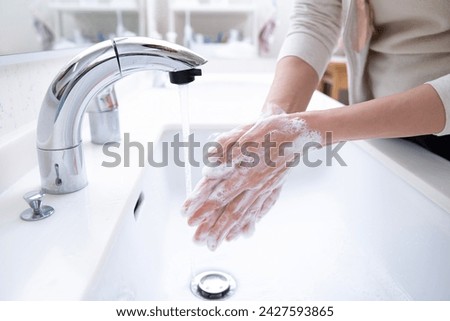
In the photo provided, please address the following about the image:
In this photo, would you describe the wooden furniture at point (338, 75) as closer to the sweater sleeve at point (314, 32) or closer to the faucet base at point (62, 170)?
the sweater sleeve at point (314, 32)

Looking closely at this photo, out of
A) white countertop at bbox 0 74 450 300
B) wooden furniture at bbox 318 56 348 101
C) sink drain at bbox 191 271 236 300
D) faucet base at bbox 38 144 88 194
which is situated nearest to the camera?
white countertop at bbox 0 74 450 300

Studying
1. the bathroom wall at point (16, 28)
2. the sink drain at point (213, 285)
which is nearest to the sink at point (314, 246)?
the sink drain at point (213, 285)

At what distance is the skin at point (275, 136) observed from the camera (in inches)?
16.2

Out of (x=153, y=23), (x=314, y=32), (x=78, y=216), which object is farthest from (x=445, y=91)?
(x=153, y=23)

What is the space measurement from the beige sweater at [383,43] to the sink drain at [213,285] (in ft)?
1.10

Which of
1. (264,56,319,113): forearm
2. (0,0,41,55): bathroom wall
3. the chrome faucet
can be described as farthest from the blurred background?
(264,56,319,113): forearm

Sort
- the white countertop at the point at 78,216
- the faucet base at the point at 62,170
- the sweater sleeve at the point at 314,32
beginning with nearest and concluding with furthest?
the white countertop at the point at 78,216, the faucet base at the point at 62,170, the sweater sleeve at the point at 314,32

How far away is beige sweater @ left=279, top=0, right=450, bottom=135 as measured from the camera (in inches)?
19.9

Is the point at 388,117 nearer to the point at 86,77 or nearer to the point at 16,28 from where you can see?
the point at 86,77

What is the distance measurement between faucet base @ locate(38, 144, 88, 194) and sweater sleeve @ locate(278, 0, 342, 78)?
1.29ft

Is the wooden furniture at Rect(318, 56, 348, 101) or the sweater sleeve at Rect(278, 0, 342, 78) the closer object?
the sweater sleeve at Rect(278, 0, 342, 78)

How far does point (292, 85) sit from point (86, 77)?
0.33 meters

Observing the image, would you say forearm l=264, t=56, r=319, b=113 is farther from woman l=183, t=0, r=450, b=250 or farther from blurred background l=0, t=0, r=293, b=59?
blurred background l=0, t=0, r=293, b=59

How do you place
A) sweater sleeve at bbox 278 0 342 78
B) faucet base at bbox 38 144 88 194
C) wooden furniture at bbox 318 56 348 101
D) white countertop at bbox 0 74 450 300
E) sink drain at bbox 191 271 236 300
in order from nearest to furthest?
1. white countertop at bbox 0 74 450 300
2. faucet base at bbox 38 144 88 194
3. sink drain at bbox 191 271 236 300
4. sweater sleeve at bbox 278 0 342 78
5. wooden furniture at bbox 318 56 348 101
